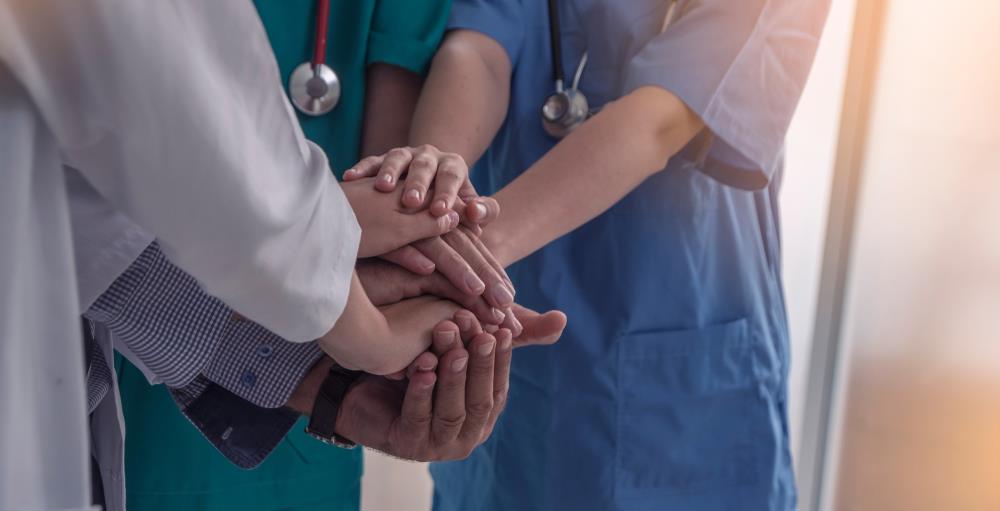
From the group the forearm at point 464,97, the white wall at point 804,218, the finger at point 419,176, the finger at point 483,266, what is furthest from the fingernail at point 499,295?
the white wall at point 804,218

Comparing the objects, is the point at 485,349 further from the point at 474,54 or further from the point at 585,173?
the point at 474,54

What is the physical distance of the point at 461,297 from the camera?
849 millimetres

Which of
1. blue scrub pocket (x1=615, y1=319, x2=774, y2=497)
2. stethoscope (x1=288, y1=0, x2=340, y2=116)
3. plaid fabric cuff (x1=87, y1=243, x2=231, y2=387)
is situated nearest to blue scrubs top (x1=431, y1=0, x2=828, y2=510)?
blue scrub pocket (x1=615, y1=319, x2=774, y2=497)

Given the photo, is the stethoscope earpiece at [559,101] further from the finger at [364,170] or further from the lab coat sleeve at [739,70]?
the finger at [364,170]

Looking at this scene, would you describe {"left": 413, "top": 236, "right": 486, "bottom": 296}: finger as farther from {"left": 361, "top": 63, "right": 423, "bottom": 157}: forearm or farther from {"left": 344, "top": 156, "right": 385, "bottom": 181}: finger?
{"left": 361, "top": 63, "right": 423, "bottom": 157}: forearm

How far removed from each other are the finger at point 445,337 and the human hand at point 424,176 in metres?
0.10

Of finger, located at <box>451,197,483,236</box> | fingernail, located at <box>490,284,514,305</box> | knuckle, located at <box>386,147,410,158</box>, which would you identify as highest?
knuckle, located at <box>386,147,410,158</box>

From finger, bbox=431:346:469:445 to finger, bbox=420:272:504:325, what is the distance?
5cm

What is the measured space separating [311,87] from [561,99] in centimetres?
26

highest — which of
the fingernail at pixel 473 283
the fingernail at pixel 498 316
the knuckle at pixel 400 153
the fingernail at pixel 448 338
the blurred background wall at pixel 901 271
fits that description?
the knuckle at pixel 400 153

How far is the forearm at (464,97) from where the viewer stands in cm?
98

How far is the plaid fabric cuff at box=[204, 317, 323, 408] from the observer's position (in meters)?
0.81

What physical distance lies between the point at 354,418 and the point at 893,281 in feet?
3.43

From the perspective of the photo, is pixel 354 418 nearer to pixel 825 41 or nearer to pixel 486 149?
pixel 486 149
